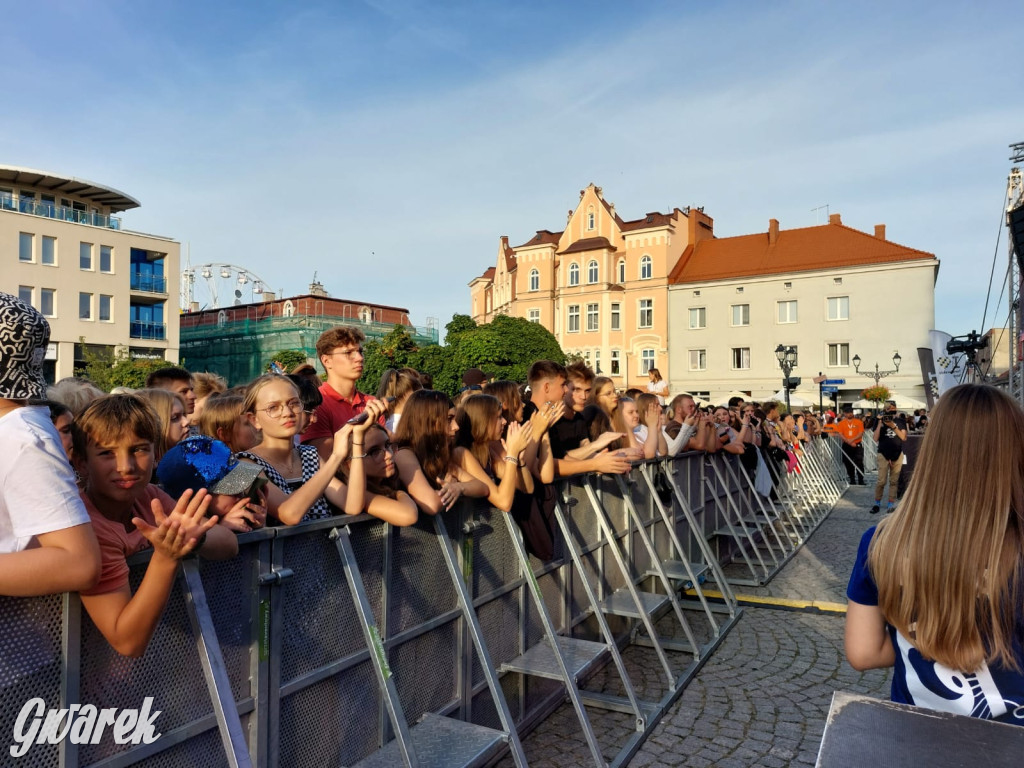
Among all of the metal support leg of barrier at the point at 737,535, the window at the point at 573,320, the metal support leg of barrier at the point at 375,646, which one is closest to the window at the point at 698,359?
the window at the point at 573,320

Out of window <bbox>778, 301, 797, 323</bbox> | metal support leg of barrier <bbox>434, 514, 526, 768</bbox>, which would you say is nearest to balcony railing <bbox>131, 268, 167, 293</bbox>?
window <bbox>778, 301, 797, 323</bbox>

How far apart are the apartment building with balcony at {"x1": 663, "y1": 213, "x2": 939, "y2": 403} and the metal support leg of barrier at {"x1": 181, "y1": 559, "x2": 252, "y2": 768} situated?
46091 millimetres

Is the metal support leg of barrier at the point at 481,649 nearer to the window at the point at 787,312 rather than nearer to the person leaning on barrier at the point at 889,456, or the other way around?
the person leaning on barrier at the point at 889,456

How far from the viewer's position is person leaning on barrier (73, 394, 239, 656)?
6.48 feet

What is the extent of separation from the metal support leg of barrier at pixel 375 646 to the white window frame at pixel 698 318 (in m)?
53.2

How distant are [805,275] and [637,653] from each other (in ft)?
161

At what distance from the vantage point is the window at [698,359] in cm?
5391

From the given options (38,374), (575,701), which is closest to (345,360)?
(575,701)

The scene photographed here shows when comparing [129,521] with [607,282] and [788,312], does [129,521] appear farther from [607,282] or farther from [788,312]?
[607,282]

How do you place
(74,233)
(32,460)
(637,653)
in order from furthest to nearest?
(74,233) < (637,653) < (32,460)

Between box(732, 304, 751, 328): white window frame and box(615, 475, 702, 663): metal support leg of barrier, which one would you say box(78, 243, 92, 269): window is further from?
box(615, 475, 702, 663): metal support leg of barrier

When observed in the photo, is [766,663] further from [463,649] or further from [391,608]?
[391,608]

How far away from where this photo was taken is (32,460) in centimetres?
181

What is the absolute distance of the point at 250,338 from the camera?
210 ft
